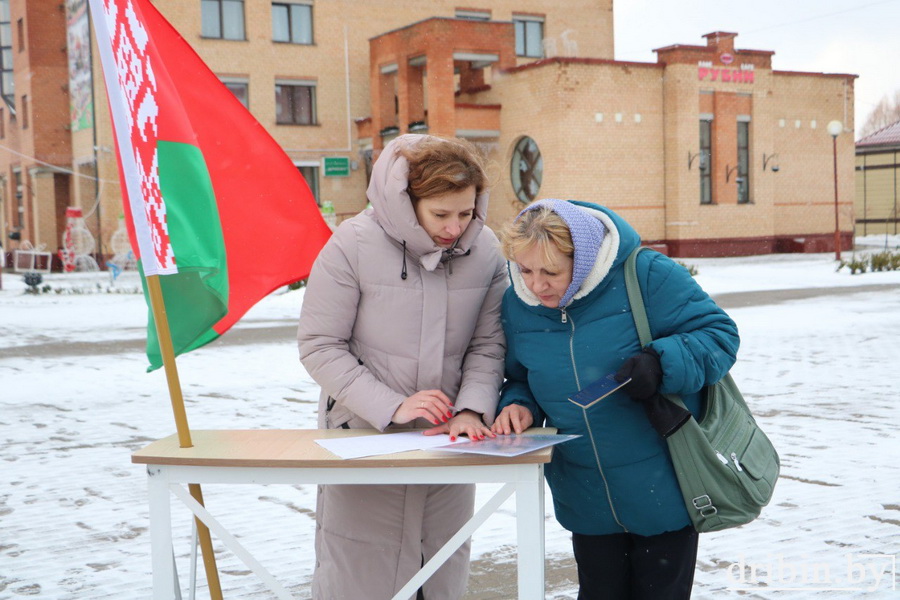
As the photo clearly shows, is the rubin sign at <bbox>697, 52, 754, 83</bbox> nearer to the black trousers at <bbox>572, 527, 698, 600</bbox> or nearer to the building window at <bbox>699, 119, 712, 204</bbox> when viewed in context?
the building window at <bbox>699, 119, 712, 204</bbox>

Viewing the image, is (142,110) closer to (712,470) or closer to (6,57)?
(712,470)

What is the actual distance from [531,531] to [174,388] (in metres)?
1.08

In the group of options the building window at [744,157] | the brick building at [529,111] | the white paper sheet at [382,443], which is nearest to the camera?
the white paper sheet at [382,443]

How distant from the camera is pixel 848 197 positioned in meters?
37.5

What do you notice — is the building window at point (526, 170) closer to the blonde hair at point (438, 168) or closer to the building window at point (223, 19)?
the building window at point (223, 19)

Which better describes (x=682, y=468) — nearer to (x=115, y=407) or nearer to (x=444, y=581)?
(x=444, y=581)

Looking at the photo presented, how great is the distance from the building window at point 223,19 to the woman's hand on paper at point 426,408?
109 ft

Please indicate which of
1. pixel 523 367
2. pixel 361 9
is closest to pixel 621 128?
pixel 361 9

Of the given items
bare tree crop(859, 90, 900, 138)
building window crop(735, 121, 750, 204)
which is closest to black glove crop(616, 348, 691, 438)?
building window crop(735, 121, 750, 204)

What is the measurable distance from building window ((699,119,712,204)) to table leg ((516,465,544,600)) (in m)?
32.3

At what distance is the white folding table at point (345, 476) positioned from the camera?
264 cm

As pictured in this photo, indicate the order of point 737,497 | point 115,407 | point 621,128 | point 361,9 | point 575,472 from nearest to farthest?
1. point 737,497
2. point 575,472
3. point 115,407
4. point 621,128
5. point 361,9

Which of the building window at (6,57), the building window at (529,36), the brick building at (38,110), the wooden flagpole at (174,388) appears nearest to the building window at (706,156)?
the building window at (529,36)

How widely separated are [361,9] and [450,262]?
34.6 meters
